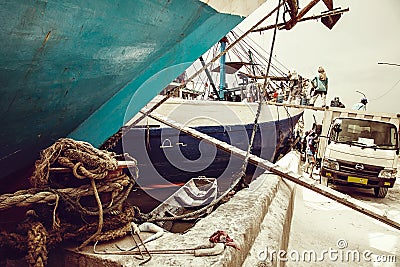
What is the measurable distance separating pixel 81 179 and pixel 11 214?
512 mm

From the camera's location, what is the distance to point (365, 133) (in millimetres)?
6906

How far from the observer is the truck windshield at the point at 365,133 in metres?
6.68

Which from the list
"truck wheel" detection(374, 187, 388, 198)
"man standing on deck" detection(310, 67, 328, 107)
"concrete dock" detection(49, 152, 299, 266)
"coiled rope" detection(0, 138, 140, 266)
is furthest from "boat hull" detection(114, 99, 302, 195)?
"man standing on deck" detection(310, 67, 328, 107)

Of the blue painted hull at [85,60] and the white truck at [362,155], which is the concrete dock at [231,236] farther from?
the white truck at [362,155]

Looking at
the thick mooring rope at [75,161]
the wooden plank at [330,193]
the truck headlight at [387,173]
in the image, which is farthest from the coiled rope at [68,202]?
the truck headlight at [387,173]

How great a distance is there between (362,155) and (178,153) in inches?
166

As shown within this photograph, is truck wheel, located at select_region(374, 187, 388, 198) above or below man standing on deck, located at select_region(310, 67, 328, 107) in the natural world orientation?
below

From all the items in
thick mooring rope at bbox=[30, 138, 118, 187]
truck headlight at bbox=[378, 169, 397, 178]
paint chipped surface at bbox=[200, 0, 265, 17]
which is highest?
paint chipped surface at bbox=[200, 0, 265, 17]

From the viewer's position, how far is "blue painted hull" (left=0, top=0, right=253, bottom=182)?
150 centimetres

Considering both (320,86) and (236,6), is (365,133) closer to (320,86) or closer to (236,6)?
(320,86)

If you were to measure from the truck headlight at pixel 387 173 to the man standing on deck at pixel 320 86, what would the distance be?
16.2ft

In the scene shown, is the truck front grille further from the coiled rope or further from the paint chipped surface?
the coiled rope

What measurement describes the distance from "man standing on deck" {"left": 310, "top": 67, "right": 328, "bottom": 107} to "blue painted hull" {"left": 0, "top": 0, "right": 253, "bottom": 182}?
9.11 metres

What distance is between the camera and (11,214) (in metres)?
1.80
